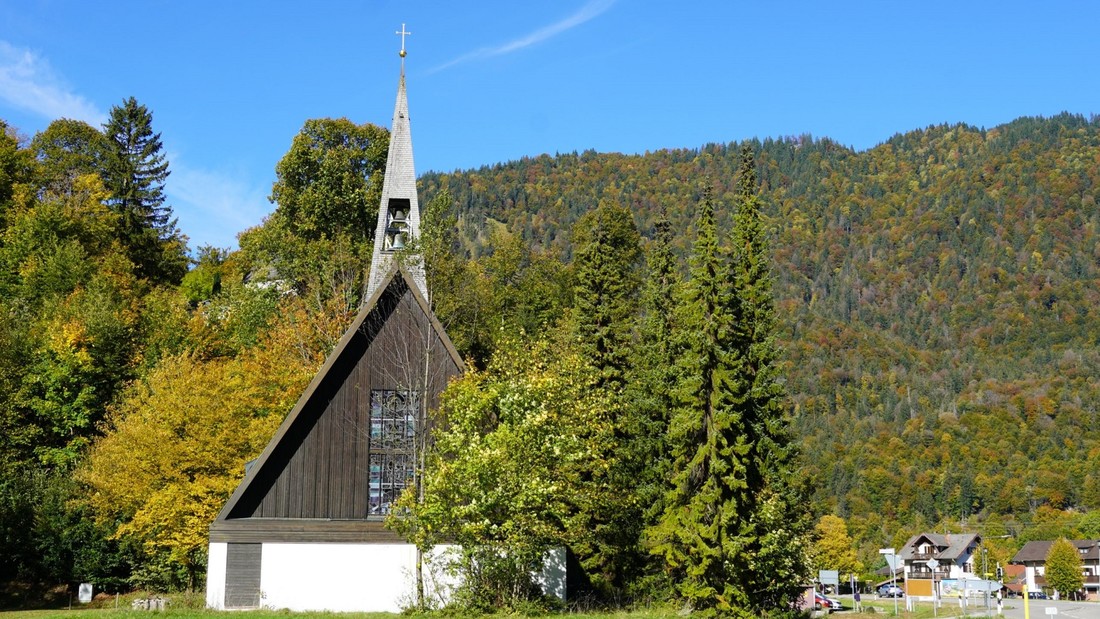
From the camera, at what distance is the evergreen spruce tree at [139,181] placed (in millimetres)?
76750

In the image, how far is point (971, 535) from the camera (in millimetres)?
142875

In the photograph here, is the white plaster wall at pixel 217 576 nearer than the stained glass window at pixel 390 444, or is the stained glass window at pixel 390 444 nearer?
the white plaster wall at pixel 217 576

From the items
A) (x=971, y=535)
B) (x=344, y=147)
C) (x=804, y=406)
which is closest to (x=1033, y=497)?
(x=971, y=535)

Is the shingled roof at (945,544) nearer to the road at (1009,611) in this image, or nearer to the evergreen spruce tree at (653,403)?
the road at (1009,611)

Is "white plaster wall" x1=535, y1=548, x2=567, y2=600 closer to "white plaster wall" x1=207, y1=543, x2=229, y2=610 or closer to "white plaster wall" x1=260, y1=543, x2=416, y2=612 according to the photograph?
"white plaster wall" x1=260, y1=543, x2=416, y2=612

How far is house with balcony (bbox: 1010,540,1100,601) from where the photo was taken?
135 m

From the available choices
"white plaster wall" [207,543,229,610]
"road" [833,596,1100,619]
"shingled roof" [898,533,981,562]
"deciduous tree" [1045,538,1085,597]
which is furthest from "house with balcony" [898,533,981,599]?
"white plaster wall" [207,543,229,610]

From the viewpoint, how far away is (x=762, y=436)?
38.3 meters

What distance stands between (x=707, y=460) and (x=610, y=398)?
153 inches

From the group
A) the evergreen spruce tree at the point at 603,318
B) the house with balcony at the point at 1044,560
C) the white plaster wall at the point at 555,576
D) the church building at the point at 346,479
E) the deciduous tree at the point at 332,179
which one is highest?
the deciduous tree at the point at 332,179

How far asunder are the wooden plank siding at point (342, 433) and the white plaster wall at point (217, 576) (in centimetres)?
35

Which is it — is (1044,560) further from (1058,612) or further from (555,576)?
(555,576)

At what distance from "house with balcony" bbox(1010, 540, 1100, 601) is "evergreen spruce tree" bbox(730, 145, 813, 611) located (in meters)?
107

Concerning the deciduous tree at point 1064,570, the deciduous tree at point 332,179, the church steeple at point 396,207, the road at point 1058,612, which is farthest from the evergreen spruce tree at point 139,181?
the deciduous tree at point 1064,570
